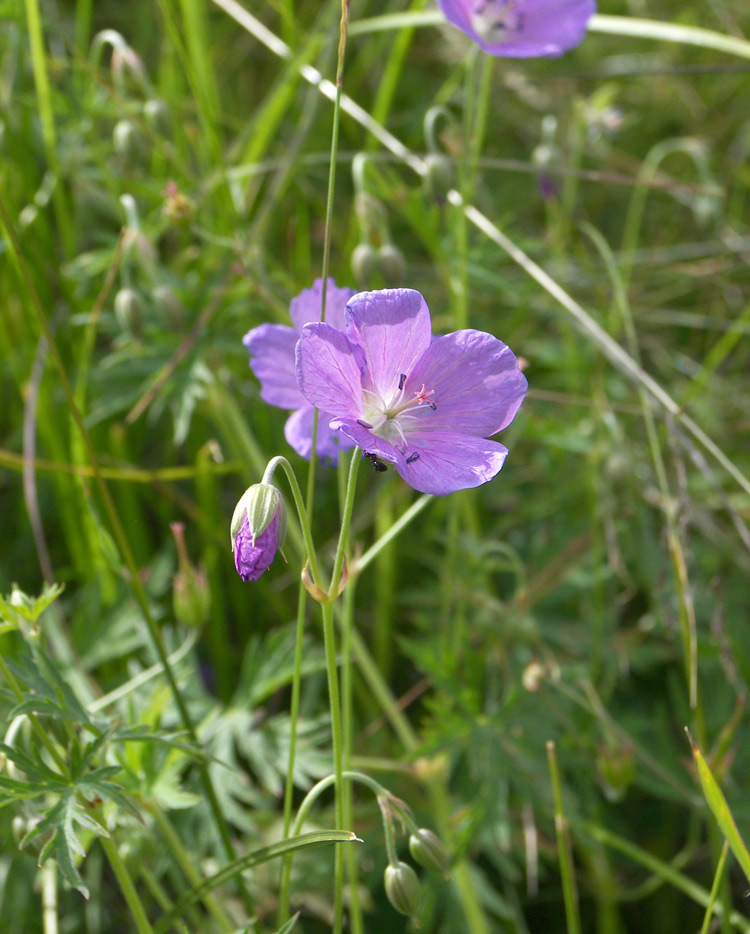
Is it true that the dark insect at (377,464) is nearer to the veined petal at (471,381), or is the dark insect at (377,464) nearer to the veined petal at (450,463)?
the veined petal at (450,463)

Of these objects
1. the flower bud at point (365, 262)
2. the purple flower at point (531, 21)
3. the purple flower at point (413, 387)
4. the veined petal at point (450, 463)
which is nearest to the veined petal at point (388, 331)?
the purple flower at point (413, 387)

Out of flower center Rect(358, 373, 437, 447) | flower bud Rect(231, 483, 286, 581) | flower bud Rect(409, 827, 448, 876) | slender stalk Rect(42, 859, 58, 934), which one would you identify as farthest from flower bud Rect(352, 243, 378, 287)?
slender stalk Rect(42, 859, 58, 934)

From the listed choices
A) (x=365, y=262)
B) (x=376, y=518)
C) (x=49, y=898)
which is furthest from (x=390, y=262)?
(x=49, y=898)

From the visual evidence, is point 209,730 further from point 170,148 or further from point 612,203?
point 612,203

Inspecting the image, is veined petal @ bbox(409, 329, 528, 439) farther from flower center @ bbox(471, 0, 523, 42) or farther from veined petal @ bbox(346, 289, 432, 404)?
flower center @ bbox(471, 0, 523, 42)

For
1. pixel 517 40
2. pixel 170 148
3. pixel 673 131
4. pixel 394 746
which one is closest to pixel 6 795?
pixel 394 746
